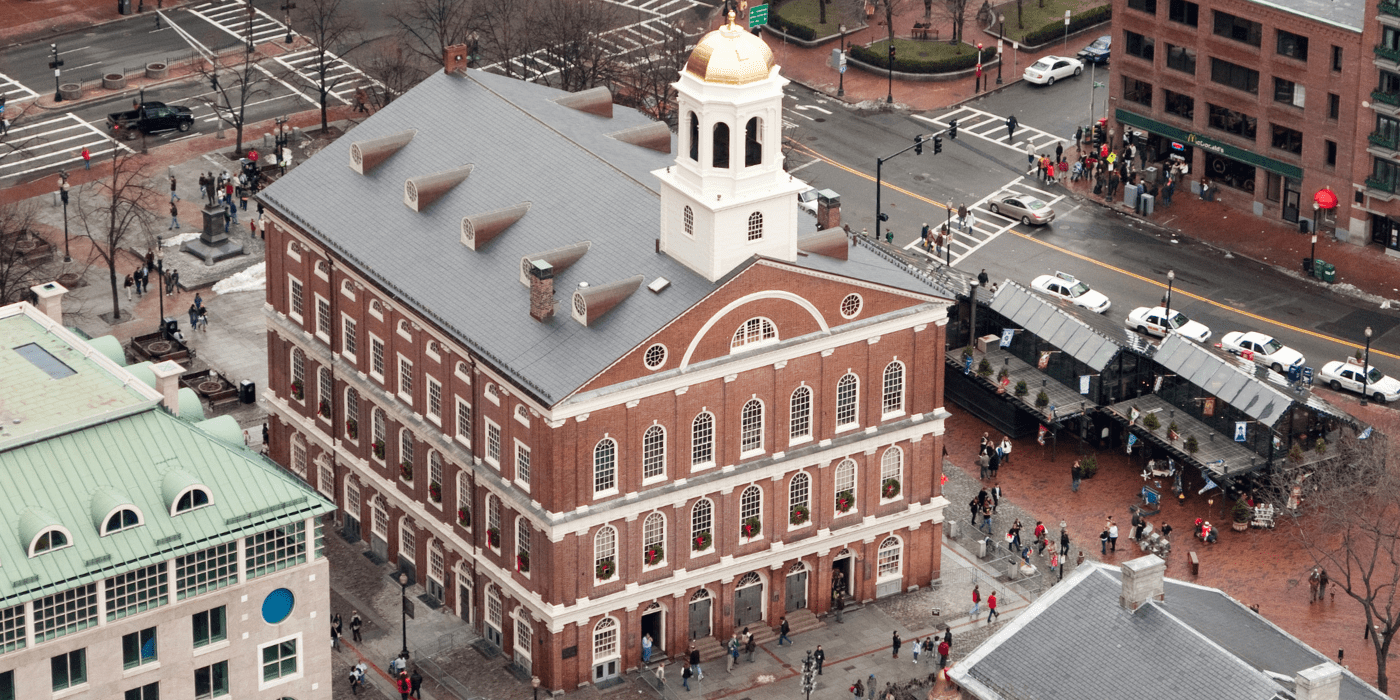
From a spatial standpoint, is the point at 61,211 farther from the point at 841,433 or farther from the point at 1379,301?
the point at 1379,301

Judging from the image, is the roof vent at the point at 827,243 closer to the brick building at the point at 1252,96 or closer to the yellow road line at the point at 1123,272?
the yellow road line at the point at 1123,272

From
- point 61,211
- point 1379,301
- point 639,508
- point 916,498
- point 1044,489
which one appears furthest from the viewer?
point 61,211

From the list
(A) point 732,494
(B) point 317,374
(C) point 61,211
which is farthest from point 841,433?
(C) point 61,211

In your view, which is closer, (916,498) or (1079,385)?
(916,498)

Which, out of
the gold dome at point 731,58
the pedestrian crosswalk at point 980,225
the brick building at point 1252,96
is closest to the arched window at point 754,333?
the gold dome at point 731,58

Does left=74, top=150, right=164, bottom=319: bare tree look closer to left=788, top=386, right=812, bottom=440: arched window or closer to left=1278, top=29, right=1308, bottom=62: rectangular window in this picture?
left=788, top=386, right=812, bottom=440: arched window

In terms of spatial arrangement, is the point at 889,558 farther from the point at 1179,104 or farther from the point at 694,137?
the point at 1179,104
